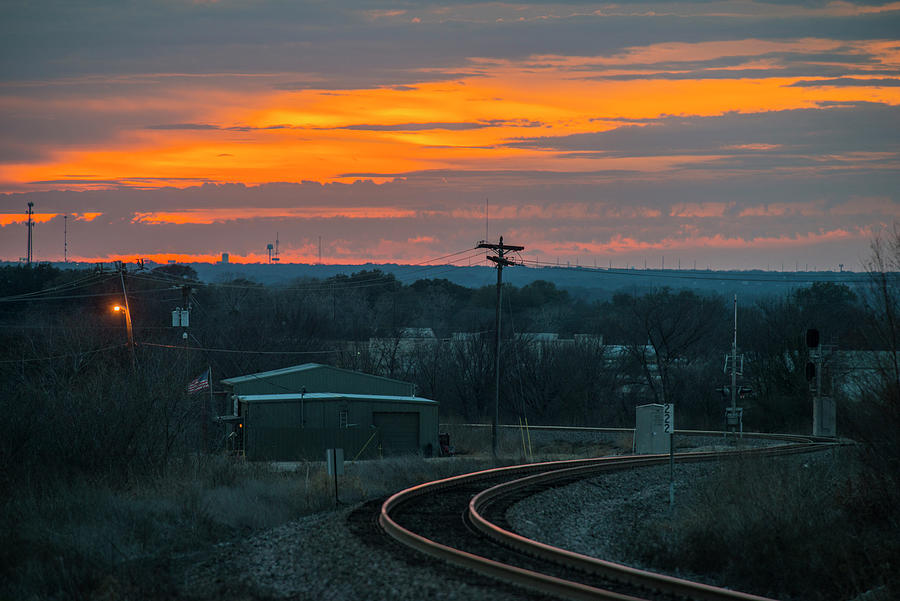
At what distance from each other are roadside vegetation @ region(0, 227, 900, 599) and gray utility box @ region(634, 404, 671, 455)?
6.04 m

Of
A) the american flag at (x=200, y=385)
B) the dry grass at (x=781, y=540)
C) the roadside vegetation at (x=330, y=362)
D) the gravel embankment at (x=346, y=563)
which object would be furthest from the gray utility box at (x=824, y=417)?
the american flag at (x=200, y=385)

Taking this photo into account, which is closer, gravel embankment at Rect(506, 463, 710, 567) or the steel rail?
the steel rail

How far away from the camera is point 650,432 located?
3656cm

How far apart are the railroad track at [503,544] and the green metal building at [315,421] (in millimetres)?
19032

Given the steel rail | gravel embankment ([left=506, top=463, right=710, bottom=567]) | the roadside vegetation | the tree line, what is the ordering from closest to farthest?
1. the steel rail
2. the roadside vegetation
3. gravel embankment ([left=506, top=463, right=710, bottom=567])
4. the tree line

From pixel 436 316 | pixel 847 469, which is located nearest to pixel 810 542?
pixel 847 469

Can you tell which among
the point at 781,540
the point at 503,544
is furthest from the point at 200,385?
the point at 781,540

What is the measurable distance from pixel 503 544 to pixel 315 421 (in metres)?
34.6

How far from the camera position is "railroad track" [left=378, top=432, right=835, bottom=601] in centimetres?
1243

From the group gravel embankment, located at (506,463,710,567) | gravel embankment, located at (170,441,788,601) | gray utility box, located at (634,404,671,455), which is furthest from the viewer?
gray utility box, located at (634,404,671,455)

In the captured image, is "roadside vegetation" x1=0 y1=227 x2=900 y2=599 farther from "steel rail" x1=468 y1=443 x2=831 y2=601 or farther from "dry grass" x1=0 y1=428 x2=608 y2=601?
"steel rail" x1=468 y1=443 x2=831 y2=601

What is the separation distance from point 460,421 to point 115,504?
171ft

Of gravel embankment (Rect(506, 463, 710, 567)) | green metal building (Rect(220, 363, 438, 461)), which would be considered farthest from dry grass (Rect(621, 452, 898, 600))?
green metal building (Rect(220, 363, 438, 461))

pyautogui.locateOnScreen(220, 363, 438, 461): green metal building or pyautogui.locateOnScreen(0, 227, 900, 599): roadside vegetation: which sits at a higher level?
pyautogui.locateOnScreen(0, 227, 900, 599): roadside vegetation
